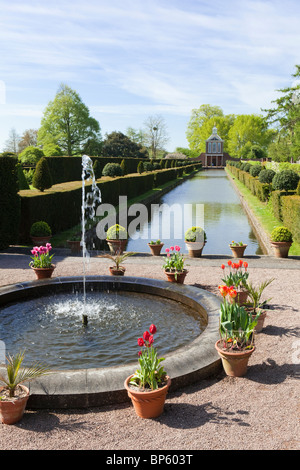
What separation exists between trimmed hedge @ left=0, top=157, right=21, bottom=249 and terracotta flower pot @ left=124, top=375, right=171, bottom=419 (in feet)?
31.0

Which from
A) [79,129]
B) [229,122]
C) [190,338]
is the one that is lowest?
[190,338]

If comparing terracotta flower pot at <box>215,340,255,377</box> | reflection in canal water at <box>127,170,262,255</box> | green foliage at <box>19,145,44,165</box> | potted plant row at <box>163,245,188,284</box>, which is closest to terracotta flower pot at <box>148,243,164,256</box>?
reflection in canal water at <box>127,170,262,255</box>

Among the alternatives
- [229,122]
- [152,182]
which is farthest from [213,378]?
[229,122]

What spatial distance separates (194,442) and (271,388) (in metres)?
1.33

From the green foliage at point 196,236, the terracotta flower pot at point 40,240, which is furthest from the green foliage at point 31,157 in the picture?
the green foliage at point 196,236

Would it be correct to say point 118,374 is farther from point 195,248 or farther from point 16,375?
point 195,248

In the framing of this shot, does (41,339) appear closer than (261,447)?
No

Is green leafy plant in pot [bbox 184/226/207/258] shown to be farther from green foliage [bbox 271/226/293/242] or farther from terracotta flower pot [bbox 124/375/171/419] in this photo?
terracotta flower pot [bbox 124/375/171/419]

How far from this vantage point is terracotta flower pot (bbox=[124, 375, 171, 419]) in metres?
3.81

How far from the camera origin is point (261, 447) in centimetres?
343

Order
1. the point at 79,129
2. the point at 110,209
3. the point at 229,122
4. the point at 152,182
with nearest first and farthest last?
1. the point at 110,209
2. the point at 152,182
3. the point at 79,129
4. the point at 229,122

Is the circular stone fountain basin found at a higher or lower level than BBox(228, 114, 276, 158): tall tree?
lower

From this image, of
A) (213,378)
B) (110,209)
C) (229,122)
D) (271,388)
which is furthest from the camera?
(229,122)
